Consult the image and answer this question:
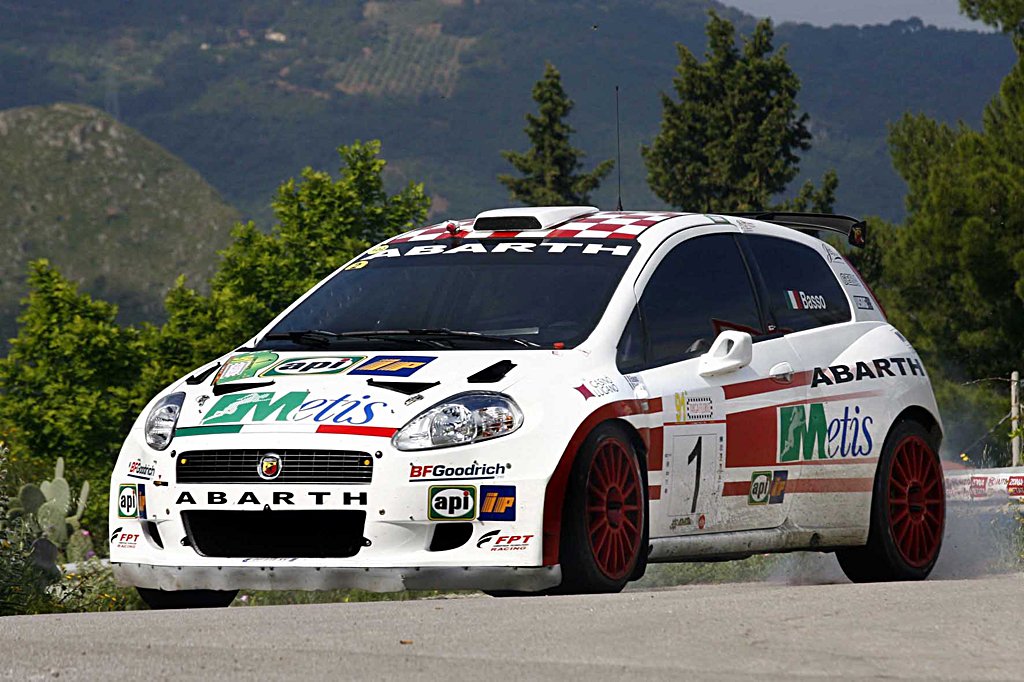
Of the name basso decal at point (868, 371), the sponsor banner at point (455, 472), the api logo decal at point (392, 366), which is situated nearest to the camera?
the sponsor banner at point (455, 472)

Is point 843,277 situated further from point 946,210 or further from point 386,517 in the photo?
point 946,210

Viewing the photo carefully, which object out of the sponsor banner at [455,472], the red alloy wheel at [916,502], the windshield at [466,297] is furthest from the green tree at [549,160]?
the sponsor banner at [455,472]

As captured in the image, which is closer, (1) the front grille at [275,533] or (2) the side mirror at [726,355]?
(1) the front grille at [275,533]

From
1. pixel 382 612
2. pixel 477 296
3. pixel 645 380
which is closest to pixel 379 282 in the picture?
pixel 477 296

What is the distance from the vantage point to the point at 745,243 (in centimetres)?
904

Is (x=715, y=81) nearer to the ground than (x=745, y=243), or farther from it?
farther from it

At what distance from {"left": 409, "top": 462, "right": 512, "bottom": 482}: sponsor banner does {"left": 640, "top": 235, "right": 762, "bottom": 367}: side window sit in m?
1.13

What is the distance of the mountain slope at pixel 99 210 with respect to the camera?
18188 centimetres

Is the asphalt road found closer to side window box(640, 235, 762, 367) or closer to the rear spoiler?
side window box(640, 235, 762, 367)

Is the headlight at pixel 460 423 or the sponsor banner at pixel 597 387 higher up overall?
the sponsor banner at pixel 597 387

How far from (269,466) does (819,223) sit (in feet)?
14.1

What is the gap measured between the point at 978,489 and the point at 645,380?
7.42m

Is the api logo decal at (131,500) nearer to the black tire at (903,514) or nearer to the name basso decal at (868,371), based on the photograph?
the name basso decal at (868,371)

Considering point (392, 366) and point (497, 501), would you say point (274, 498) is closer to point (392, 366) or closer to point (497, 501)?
point (392, 366)
